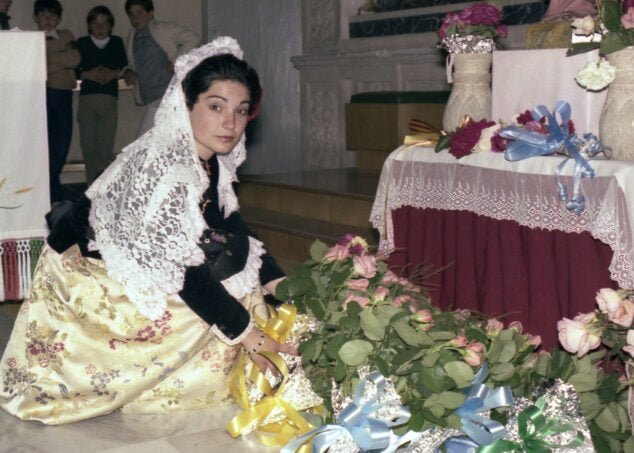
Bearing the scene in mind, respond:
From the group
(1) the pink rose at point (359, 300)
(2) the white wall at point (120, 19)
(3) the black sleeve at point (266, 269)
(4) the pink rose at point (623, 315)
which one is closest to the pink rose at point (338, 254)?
(1) the pink rose at point (359, 300)

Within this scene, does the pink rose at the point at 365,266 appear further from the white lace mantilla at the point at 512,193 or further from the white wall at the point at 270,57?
the white wall at the point at 270,57

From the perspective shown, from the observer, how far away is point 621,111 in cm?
278

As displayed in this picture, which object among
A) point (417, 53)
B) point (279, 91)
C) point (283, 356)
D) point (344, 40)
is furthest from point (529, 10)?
point (283, 356)

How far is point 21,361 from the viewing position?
308 centimetres

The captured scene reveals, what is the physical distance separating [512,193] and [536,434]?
0.88m

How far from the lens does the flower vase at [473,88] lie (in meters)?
3.46

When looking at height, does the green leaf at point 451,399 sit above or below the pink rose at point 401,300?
below

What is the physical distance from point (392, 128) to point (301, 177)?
0.94 m

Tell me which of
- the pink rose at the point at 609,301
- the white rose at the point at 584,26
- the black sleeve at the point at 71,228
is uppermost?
the white rose at the point at 584,26

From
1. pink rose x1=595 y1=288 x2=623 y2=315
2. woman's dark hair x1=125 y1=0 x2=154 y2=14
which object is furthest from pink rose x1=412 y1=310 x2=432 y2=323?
woman's dark hair x1=125 y1=0 x2=154 y2=14

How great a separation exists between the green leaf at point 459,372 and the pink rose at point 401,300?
11.8 inches

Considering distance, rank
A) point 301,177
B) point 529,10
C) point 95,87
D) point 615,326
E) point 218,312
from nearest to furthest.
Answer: point 615,326
point 218,312
point 529,10
point 301,177
point 95,87

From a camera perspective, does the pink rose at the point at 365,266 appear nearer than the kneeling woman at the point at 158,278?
Yes

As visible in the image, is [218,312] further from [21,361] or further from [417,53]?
[417,53]
